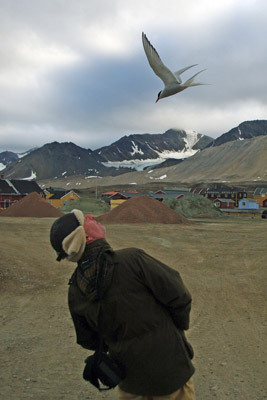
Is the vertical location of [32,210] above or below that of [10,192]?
below

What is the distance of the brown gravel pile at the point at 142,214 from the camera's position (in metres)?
34.0

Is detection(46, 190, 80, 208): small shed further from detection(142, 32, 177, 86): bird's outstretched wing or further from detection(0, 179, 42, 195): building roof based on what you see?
detection(142, 32, 177, 86): bird's outstretched wing

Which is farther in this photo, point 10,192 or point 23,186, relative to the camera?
point 23,186

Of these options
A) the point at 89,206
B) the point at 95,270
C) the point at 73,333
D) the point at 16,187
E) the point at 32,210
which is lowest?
the point at 89,206

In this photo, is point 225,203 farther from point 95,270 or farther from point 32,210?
point 95,270

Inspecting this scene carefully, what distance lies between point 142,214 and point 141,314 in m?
32.2

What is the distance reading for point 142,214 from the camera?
34781mm

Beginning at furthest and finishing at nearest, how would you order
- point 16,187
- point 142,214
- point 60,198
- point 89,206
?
point 60,198, point 16,187, point 89,206, point 142,214

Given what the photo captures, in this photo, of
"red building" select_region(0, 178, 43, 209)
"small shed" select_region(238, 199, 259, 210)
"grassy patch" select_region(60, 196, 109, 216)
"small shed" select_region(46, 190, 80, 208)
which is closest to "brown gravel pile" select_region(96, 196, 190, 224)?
"grassy patch" select_region(60, 196, 109, 216)

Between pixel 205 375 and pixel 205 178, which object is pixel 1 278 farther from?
pixel 205 178

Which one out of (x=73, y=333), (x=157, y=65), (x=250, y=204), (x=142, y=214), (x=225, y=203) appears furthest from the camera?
(x=225, y=203)

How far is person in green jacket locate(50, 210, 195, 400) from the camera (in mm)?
2584

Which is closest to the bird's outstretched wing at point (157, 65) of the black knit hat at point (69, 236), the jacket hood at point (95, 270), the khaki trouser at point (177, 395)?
the black knit hat at point (69, 236)

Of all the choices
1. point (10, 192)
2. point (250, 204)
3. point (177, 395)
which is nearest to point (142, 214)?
point (177, 395)
